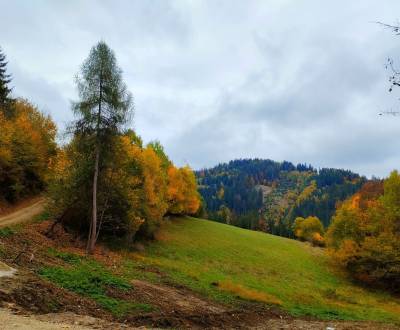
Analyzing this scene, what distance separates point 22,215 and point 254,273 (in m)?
25.2

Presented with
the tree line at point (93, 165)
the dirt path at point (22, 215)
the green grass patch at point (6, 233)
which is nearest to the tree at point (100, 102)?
the tree line at point (93, 165)

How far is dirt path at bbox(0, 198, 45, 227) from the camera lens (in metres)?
36.0

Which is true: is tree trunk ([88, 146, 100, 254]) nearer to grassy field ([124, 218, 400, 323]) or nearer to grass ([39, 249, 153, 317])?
grassy field ([124, 218, 400, 323])

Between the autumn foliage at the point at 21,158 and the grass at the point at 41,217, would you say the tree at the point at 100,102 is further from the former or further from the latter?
the autumn foliage at the point at 21,158

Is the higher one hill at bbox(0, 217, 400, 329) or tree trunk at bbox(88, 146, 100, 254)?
tree trunk at bbox(88, 146, 100, 254)

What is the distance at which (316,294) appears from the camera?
37.5 meters

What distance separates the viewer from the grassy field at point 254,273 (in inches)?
1096

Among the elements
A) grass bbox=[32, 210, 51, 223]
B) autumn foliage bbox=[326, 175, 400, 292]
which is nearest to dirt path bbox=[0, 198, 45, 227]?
grass bbox=[32, 210, 51, 223]

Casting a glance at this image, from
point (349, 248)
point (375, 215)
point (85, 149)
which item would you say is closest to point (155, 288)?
point (85, 149)

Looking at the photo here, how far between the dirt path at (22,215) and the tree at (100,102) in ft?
33.0

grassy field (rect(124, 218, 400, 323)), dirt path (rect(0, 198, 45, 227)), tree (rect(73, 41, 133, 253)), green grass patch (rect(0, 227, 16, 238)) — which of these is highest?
tree (rect(73, 41, 133, 253))

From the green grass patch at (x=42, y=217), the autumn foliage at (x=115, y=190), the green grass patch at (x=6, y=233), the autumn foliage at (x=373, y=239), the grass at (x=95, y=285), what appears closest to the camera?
the grass at (x=95, y=285)

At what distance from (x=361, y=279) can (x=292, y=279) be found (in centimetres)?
1347

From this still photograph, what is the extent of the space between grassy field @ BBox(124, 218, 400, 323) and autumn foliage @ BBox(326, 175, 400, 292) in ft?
9.01
